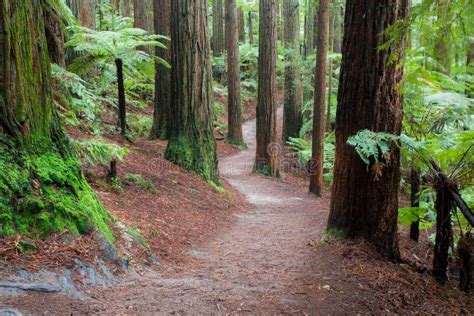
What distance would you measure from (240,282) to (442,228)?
2589mm

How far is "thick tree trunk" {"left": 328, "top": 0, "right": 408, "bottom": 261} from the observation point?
15.6 ft

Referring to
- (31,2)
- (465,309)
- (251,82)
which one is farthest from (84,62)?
(251,82)

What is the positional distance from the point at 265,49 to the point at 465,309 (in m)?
11.3

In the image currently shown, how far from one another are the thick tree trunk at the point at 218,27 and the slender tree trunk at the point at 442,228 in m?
26.1

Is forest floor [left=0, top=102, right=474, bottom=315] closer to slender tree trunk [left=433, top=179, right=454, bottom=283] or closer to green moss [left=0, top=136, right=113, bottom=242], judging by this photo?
slender tree trunk [left=433, top=179, right=454, bottom=283]

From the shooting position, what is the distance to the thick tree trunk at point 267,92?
13.9m

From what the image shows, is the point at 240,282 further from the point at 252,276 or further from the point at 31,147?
the point at 31,147

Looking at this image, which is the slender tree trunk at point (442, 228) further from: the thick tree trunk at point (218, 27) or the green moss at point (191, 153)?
the thick tree trunk at point (218, 27)

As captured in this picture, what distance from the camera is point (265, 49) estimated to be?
552 inches

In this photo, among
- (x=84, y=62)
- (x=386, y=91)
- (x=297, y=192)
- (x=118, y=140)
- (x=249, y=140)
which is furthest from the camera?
(x=249, y=140)

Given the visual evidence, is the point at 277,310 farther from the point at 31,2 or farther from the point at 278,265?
the point at 31,2

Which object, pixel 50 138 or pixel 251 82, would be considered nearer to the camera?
pixel 50 138

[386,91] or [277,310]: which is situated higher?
[386,91]

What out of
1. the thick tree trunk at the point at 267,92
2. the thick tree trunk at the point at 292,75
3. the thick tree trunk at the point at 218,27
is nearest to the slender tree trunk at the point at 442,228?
the thick tree trunk at the point at 267,92
